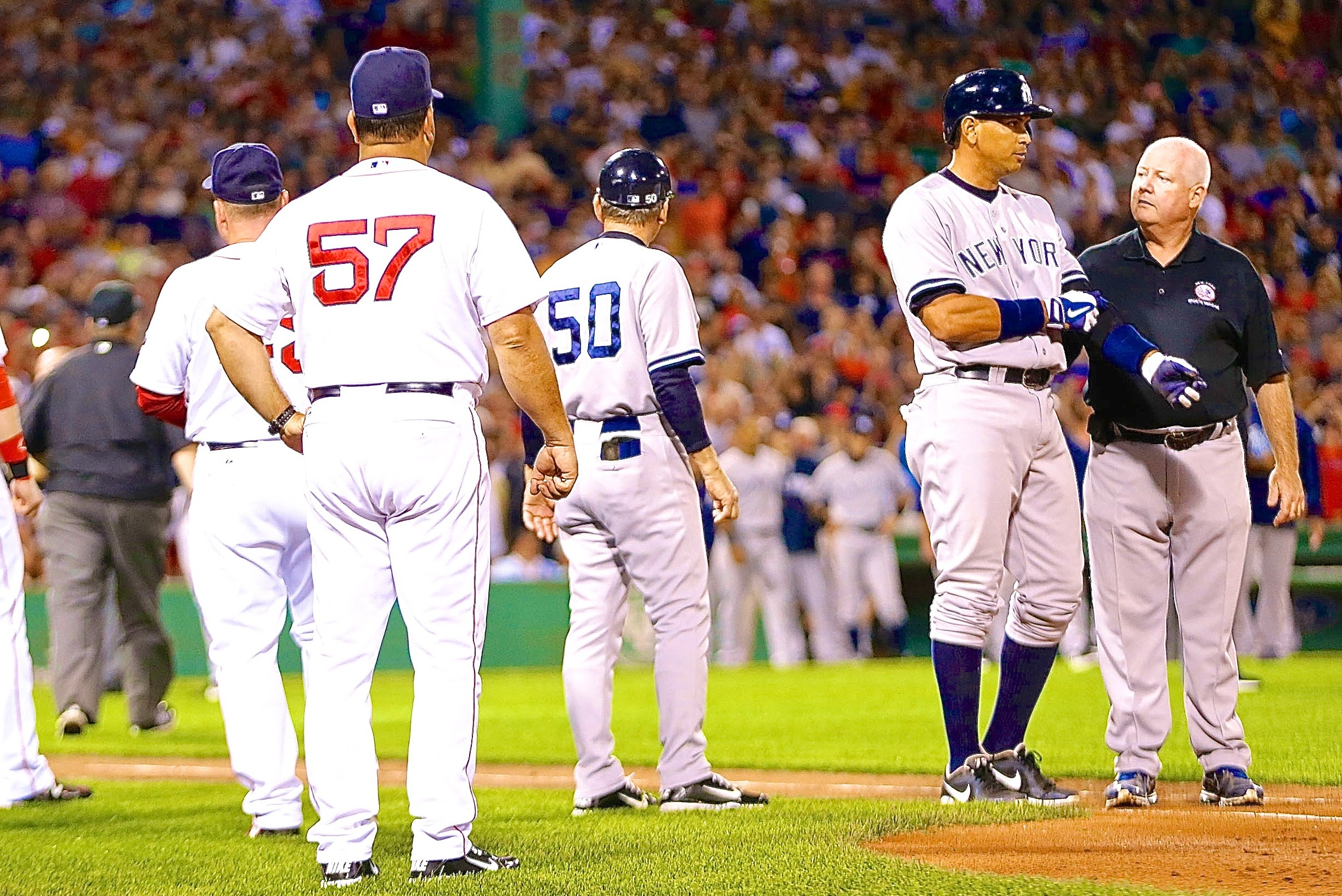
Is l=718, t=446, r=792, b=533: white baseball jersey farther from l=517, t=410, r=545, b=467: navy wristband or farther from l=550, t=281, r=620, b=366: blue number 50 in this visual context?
l=550, t=281, r=620, b=366: blue number 50

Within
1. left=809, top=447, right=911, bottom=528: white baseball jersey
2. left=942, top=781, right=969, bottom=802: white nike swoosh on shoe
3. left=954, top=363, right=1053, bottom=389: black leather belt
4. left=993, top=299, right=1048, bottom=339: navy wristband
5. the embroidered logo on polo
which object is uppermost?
the embroidered logo on polo

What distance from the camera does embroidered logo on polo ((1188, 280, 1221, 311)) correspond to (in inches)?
235

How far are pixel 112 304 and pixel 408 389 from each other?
215 inches

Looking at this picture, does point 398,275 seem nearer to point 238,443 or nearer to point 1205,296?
point 238,443

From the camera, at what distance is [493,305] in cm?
473

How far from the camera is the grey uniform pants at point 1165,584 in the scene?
5.89 m

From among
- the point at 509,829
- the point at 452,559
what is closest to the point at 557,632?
the point at 509,829

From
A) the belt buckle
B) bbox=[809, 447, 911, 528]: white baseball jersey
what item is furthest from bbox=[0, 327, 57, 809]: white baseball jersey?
bbox=[809, 447, 911, 528]: white baseball jersey

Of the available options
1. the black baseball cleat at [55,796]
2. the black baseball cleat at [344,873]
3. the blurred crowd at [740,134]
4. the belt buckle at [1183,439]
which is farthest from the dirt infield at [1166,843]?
the blurred crowd at [740,134]

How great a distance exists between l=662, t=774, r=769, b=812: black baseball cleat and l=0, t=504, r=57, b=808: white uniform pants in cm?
253

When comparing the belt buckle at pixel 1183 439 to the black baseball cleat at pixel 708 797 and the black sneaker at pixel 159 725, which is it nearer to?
the black baseball cleat at pixel 708 797

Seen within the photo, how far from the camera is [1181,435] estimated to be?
591 centimetres

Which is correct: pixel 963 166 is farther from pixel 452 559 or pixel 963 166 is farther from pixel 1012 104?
pixel 452 559

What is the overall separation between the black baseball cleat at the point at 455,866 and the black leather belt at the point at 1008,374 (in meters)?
Answer: 2.35
